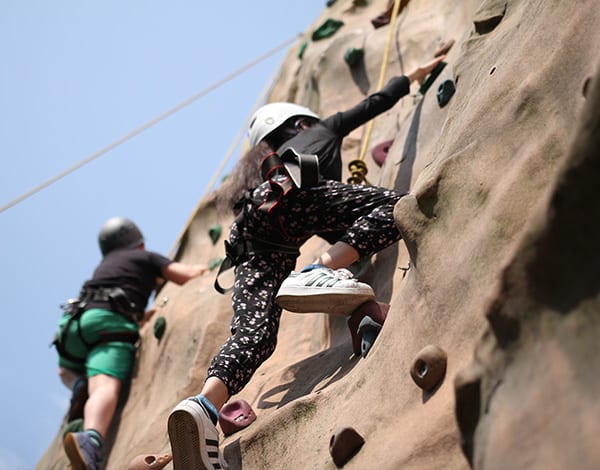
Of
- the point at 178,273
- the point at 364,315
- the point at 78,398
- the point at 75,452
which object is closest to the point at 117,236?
the point at 178,273

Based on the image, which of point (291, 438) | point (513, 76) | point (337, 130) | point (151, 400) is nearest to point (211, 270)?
point (151, 400)

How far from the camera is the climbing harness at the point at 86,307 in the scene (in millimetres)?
5195

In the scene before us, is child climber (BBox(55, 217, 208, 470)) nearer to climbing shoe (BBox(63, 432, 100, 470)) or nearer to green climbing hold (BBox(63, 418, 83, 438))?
green climbing hold (BBox(63, 418, 83, 438))

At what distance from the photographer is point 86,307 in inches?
205

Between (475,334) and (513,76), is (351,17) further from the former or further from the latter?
(475,334)

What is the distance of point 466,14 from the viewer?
549cm

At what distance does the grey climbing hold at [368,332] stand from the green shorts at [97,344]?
2375 mm

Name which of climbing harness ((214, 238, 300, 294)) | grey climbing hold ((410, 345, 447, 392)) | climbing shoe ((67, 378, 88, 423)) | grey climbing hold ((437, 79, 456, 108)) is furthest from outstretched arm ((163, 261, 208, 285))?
grey climbing hold ((410, 345, 447, 392))

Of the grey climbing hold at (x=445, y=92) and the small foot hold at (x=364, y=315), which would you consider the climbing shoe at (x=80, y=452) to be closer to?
the small foot hold at (x=364, y=315)

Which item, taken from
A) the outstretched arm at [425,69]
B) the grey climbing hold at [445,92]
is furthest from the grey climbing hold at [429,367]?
the outstretched arm at [425,69]

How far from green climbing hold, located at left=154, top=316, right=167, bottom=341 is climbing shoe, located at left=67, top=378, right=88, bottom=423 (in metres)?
0.49

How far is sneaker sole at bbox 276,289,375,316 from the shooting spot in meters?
3.13

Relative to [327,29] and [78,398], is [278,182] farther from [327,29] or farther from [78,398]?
[327,29]

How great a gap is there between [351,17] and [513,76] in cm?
477
